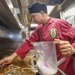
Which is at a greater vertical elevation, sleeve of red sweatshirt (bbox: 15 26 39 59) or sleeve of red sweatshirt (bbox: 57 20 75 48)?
sleeve of red sweatshirt (bbox: 57 20 75 48)

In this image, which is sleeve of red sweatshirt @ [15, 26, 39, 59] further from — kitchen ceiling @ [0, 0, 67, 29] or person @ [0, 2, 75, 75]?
kitchen ceiling @ [0, 0, 67, 29]

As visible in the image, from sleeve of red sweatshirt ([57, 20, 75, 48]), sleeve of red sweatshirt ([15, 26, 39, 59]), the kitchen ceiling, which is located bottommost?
sleeve of red sweatshirt ([15, 26, 39, 59])

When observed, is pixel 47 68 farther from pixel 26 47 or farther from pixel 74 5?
pixel 74 5

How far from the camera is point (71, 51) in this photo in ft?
2.84

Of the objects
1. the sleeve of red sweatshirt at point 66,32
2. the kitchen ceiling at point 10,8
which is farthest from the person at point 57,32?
the kitchen ceiling at point 10,8

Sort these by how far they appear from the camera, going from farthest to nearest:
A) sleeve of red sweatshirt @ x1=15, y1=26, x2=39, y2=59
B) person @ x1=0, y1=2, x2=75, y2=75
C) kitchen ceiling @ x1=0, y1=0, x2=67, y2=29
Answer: sleeve of red sweatshirt @ x1=15, y1=26, x2=39, y2=59 → person @ x1=0, y1=2, x2=75, y2=75 → kitchen ceiling @ x1=0, y1=0, x2=67, y2=29

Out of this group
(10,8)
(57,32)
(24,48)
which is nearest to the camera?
(10,8)

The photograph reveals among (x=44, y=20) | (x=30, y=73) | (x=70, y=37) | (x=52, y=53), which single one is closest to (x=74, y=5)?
(x=44, y=20)

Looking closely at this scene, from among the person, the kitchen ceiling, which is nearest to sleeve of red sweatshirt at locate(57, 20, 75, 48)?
the person

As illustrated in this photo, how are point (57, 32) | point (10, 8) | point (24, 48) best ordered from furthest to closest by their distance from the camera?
point (24, 48) → point (57, 32) → point (10, 8)

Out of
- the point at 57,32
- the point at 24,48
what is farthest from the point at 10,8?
the point at 24,48

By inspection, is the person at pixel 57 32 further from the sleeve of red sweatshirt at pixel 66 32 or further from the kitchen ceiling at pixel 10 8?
the kitchen ceiling at pixel 10 8

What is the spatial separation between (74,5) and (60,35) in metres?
1.62

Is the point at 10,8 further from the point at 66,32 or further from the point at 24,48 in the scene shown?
the point at 24,48
